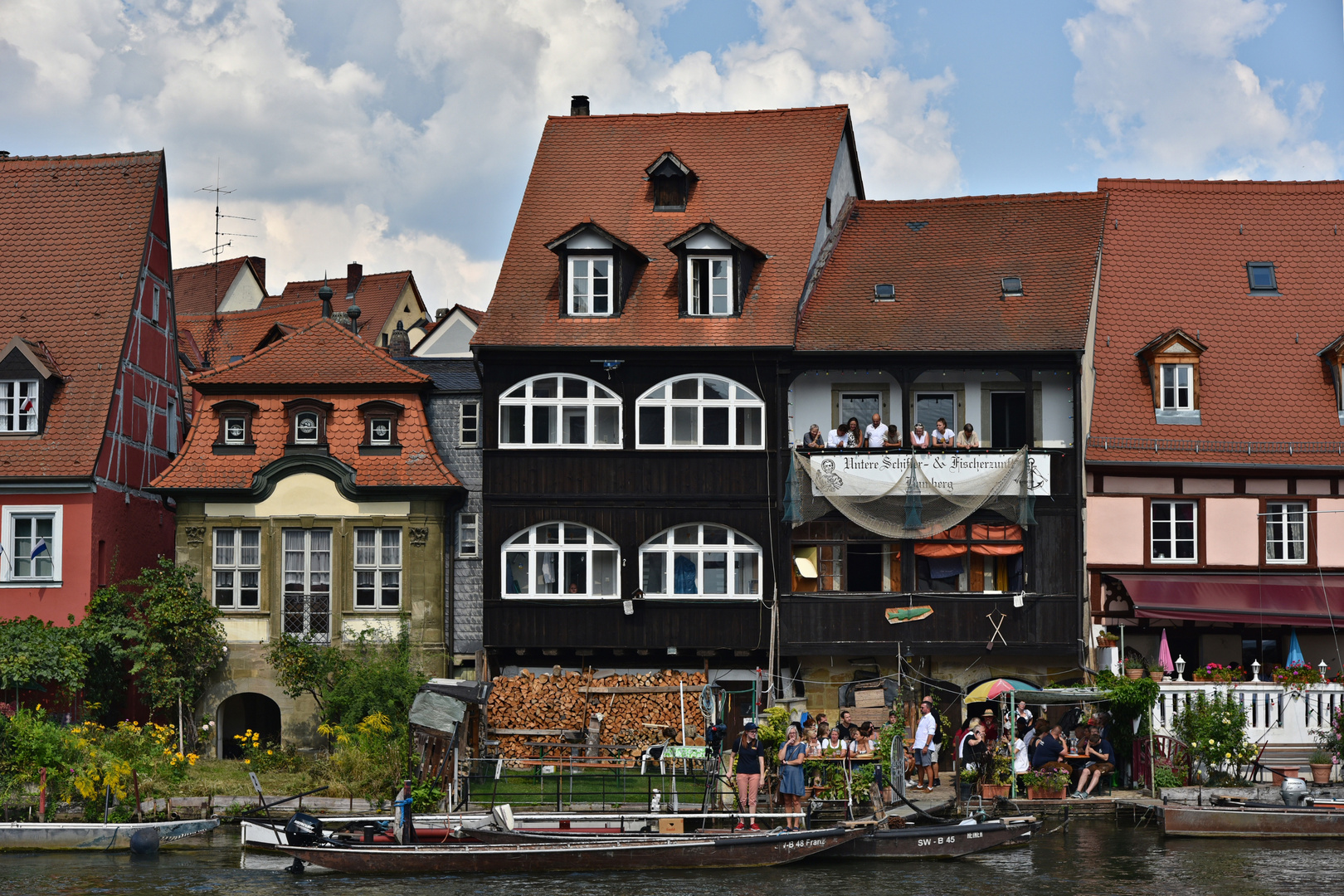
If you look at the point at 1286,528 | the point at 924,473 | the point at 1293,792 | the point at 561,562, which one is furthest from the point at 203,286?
the point at 1293,792

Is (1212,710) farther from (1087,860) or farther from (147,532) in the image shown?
(147,532)

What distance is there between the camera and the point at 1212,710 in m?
35.8

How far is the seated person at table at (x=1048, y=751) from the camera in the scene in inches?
1371

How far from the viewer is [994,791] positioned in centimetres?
3428

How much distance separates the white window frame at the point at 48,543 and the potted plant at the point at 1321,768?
28.1 m

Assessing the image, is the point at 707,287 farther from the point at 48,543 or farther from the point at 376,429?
the point at 48,543

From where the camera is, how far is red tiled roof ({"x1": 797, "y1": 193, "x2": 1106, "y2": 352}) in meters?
40.8

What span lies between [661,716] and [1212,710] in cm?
1196

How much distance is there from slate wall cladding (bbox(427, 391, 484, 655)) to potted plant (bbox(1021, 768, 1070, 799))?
1391 centimetres

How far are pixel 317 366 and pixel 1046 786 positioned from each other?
20147 mm

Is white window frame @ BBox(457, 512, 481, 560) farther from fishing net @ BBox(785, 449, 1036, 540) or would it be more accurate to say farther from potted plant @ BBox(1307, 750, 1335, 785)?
potted plant @ BBox(1307, 750, 1335, 785)

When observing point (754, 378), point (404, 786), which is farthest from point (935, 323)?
point (404, 786)

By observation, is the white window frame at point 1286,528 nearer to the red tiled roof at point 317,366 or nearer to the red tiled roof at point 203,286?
the red tiled roof at point 317,366

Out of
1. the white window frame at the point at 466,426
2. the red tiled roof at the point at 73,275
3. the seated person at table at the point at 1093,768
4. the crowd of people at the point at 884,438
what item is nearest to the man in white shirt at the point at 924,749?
the seated person at table at the point at 1093,768
